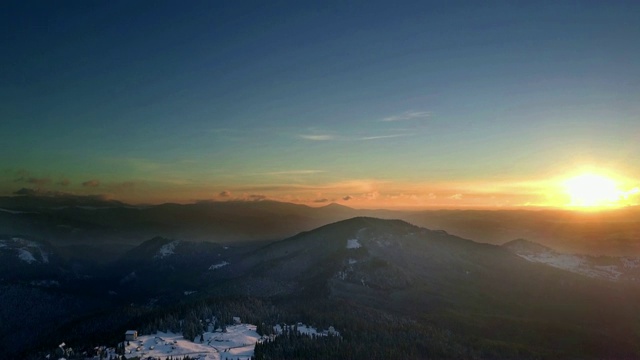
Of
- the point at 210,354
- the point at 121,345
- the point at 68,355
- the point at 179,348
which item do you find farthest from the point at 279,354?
the point at 68,355

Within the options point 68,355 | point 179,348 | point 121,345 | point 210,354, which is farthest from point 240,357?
point 68,355

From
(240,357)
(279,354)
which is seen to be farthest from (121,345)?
(279,354)

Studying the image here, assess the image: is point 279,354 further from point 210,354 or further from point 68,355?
point 68,355

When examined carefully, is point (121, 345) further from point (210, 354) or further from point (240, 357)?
point (240, 357)

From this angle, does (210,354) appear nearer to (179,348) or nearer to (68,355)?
(179,348)

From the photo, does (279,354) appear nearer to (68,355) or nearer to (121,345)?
(121,345)

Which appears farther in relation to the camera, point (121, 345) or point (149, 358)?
point (121, 345)
